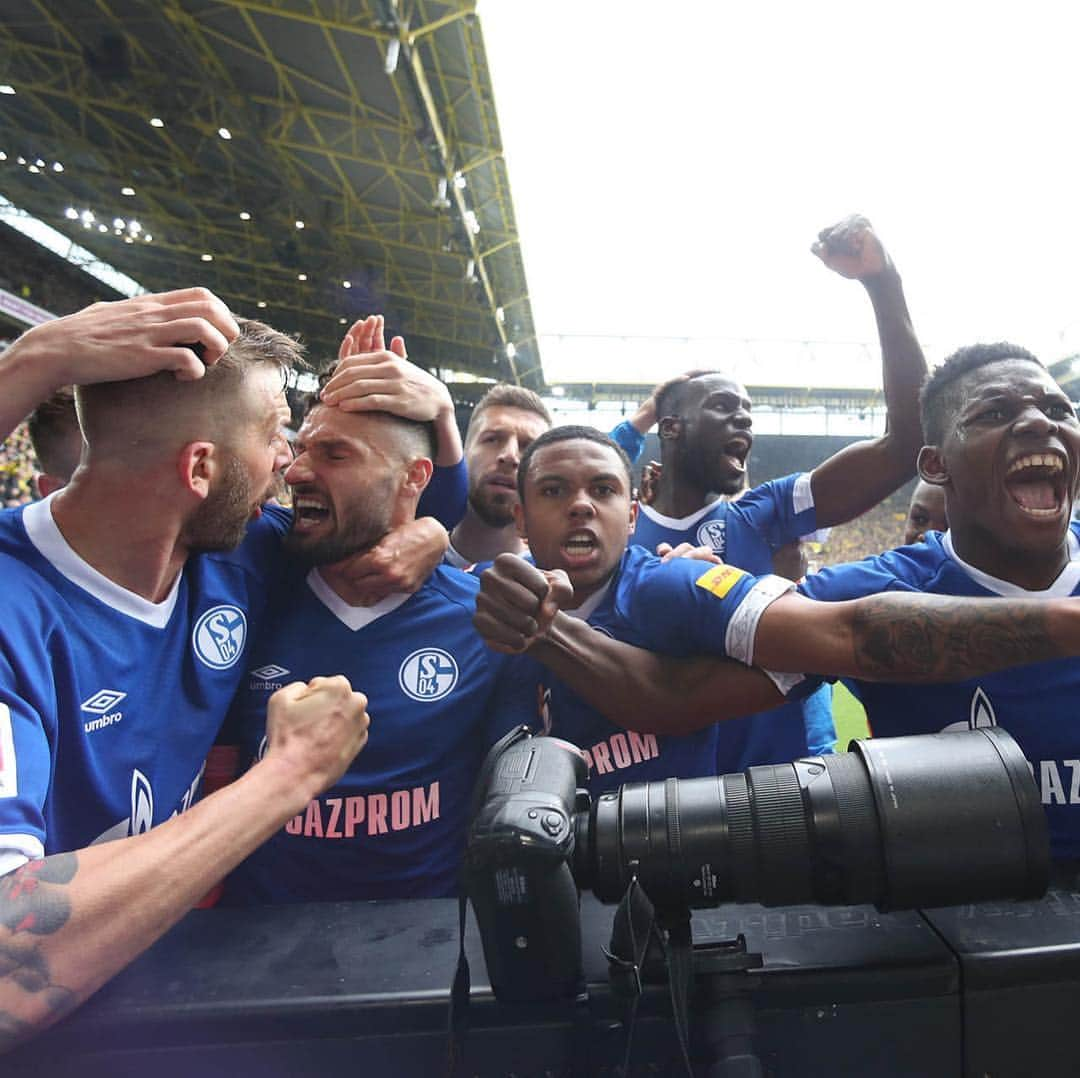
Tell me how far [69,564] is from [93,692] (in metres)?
0.22

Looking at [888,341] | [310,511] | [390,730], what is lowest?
[390,730]

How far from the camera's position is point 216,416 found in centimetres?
140

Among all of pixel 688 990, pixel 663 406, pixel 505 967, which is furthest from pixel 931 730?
pixel 663 406

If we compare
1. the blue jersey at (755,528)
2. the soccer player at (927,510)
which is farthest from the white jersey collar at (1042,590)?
the soccer player at (927,510)

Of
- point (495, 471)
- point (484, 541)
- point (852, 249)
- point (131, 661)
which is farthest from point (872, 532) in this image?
point (131, 661)

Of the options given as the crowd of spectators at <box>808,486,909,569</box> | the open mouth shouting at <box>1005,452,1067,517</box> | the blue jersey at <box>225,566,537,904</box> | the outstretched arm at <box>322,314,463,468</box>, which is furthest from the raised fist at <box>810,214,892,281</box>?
the crowd of spectators at <box>808,486,909,569</box>

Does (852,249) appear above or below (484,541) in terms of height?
above

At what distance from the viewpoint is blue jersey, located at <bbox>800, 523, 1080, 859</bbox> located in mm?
1458

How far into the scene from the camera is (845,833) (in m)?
0.99

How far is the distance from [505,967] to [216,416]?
3.46ft

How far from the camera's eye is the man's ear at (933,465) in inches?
69.9

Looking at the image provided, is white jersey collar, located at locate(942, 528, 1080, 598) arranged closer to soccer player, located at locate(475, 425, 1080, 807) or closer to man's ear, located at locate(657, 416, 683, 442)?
soccer player, located at locate(475, 425, 1080, 807)

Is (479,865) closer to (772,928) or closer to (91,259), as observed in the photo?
(772,928)

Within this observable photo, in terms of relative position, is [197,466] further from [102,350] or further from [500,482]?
[500,482]
